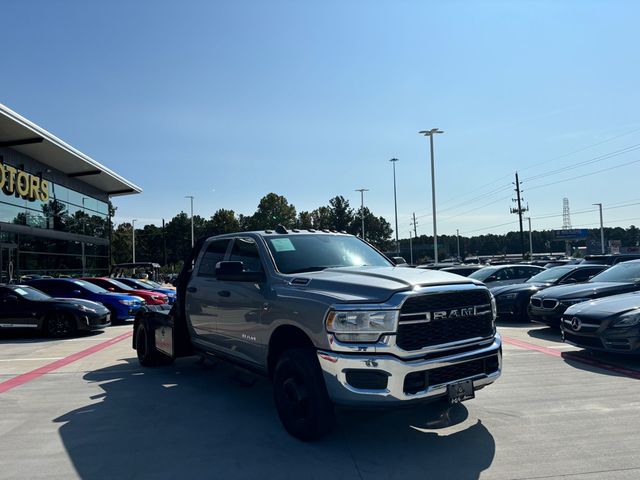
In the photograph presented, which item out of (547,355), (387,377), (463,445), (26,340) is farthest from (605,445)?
(26,340)

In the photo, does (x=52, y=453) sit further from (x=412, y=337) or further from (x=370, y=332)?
(x=412, y=337)

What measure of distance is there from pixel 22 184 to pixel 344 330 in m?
28.4

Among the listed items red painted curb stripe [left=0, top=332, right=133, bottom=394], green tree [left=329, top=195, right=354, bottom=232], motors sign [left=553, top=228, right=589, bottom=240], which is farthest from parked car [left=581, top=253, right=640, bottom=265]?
motors sign [left=553, top=228, right=589, bottom=240]

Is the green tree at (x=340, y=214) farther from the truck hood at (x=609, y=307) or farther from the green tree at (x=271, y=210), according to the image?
the truck hood at (x=609, y=307)

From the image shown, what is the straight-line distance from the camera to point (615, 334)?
23.6 ft

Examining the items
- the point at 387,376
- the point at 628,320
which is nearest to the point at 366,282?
the point at 387,376

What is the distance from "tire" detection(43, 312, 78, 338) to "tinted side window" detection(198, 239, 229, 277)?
24.6 feet

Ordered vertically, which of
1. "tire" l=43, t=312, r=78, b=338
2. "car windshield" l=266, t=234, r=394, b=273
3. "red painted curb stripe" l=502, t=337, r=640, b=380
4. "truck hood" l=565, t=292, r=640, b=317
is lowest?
"red painted curb stripe" l=502, t=337, r=640, b=380

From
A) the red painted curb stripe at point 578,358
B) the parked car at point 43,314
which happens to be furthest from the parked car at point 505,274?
the parked car at point 43,314

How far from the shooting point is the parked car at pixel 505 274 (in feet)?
50.1

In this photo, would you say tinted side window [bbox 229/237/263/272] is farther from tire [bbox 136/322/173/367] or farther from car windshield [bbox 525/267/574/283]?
car windshield [bbox 525/267/574/283]

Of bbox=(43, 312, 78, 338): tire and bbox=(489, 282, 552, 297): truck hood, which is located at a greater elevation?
bbox=(489, 282, 552, 297): truck hood

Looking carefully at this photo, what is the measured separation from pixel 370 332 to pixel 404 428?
56.2 inches

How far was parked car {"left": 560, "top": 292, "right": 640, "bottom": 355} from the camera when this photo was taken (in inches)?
280
